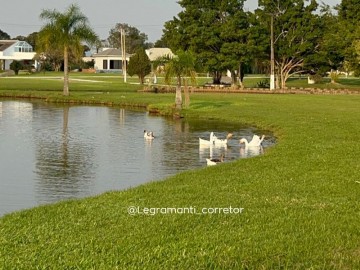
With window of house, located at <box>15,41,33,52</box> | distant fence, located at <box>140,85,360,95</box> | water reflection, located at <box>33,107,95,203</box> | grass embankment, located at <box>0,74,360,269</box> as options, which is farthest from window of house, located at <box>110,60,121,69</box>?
grass embankment, located at <box>0,74,360,269</box>

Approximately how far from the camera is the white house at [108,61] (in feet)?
387

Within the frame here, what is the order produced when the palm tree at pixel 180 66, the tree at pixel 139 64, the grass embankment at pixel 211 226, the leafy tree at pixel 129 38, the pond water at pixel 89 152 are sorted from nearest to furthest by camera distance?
the grass embankment at pixel 211 226
the pond water at pixel 89 152
the palm tree at pixel 180 66
the tree at pixel 139 64
the leafy tree at pixel 129 38

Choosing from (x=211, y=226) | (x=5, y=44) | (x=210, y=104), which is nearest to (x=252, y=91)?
(x=210, y=104)

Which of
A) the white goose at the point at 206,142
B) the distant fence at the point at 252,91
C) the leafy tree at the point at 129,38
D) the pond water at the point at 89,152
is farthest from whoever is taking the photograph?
the leafy tree at the point at 129,38

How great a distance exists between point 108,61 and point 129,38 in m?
30.9

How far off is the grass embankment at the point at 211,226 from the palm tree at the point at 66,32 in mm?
33231

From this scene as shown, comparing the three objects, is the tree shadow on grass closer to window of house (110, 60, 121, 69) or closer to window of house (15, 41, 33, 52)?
window of house (110, 60, 121, 69)

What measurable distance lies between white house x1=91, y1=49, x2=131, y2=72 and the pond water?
85983 mm

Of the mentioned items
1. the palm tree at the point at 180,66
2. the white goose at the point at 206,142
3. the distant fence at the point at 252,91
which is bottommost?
the white goose at the point at 206,142

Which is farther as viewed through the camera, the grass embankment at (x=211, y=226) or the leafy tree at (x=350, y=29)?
the leafy tree at (x=350, y=29)

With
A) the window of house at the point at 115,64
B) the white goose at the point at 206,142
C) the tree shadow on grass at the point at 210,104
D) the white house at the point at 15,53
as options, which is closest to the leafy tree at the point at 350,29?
the tree shadow on grass at the point at 210,104

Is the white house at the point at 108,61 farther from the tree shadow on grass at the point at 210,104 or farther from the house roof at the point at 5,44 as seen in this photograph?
the tree shadow on grass at the point at 210,104

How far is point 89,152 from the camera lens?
19.2 metres

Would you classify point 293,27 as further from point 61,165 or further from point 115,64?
point 115,64
